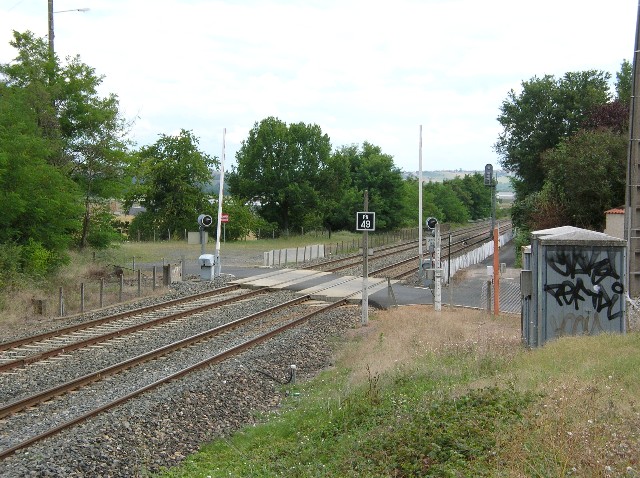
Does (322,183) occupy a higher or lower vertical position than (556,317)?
higher

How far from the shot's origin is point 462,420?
7.30 m

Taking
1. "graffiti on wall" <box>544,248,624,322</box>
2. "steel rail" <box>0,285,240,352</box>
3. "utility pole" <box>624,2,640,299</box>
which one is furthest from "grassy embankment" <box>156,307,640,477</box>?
"steel rail" <box>0,285,240,352</box>

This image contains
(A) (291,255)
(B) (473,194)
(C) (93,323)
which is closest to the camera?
(C) (93,323)

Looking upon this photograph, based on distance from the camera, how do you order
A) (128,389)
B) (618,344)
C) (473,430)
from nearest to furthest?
1. (473,430)
2. (618,344)
3. (128,389)

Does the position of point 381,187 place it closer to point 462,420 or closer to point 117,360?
point 117,360

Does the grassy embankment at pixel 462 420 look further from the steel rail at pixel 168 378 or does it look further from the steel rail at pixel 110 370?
the steel rail at pixel 110 370

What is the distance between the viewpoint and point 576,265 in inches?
480

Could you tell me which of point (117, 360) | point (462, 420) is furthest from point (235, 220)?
point (462, 420)

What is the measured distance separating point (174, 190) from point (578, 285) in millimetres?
55644

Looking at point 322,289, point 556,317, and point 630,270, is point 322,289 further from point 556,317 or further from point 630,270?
point 556,317

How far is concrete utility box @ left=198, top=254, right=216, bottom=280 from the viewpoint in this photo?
28953 mm

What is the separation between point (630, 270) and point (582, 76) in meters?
41.8

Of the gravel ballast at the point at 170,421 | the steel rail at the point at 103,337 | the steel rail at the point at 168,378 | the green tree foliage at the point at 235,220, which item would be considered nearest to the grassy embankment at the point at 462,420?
the gravel ballast at the point at 170,421

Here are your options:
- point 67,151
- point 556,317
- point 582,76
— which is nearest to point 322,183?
point 582,76
